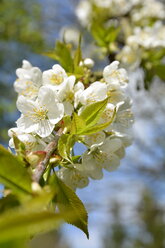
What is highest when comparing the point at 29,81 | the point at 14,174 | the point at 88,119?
the point at 29,81

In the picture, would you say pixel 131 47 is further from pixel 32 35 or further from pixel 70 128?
pixel 32 35

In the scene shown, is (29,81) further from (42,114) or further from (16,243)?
(16,243)

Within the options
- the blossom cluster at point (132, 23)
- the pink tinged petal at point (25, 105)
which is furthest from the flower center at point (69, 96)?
the blossom cluster at point (132, 23)

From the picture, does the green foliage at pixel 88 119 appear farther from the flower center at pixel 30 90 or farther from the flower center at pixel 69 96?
the flower center at pixel 30 90

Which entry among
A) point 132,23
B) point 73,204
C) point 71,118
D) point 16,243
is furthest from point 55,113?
point 132,23

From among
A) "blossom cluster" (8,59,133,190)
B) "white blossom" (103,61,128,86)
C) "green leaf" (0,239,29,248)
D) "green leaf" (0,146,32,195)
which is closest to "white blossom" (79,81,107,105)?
"blossom cluster" (8,59,133,190)

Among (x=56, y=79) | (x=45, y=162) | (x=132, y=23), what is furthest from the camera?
(x=132, y=23)
